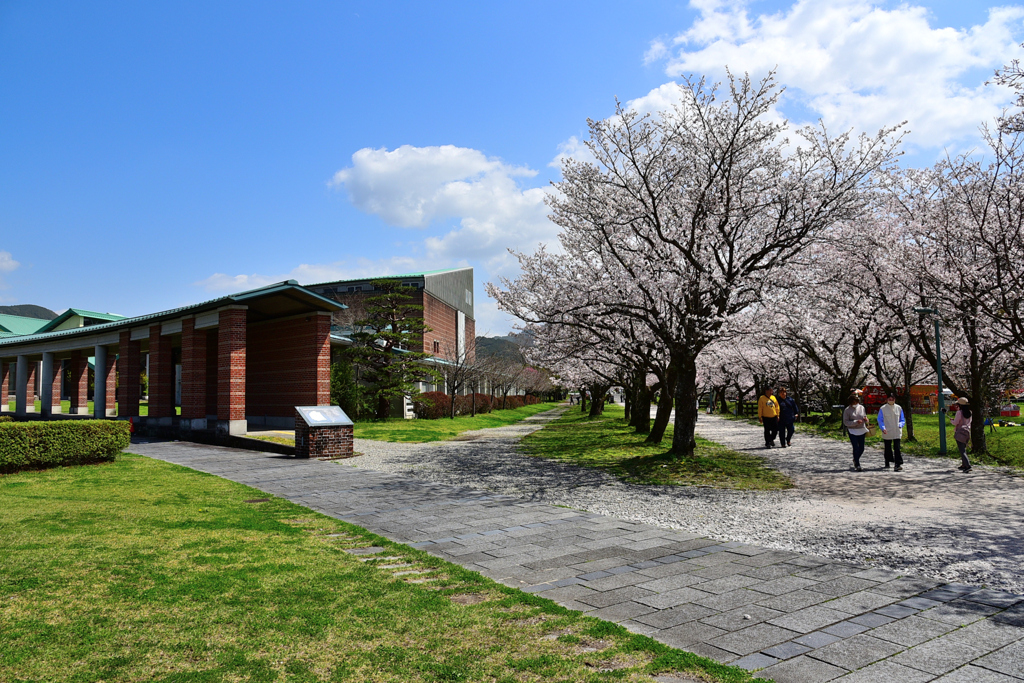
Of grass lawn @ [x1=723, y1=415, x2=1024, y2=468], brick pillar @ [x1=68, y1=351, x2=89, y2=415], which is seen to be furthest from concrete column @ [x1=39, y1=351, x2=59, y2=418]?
grass lawn @ [x1=723, y1=415, x2=1024, y2=468]

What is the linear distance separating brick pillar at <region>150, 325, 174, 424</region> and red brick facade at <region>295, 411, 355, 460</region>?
962 cm

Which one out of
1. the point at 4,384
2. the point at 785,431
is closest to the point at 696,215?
the point at 785,431

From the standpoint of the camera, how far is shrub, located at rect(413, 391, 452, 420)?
113 feet

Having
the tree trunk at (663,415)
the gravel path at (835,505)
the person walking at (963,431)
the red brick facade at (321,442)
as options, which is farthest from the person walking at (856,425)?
the red brick facade at (321,442)

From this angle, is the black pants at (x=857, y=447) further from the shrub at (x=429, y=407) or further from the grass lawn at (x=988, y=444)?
the shrub at (x=429, y=407)

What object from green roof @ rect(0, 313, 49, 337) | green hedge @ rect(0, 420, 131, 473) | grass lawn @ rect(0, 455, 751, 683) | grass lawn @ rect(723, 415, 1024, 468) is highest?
green roof @ rect(0, 313, 49, 337)

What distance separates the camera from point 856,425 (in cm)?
1309

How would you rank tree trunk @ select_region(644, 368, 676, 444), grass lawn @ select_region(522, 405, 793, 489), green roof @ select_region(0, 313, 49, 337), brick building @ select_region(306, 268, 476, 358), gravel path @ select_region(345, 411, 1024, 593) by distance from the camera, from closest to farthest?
gravel path @ select_region(345, 411, 1024, 593)
grass lawn @ select_region(522, 405, 793, 489)
tree trunk @ select_region(644, 368, 676, 444)
brick building @ select_region(306, 268, 476, 358)
green roof @ select_region(0, 313, 49, 337)

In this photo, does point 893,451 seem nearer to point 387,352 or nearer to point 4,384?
point 387,352

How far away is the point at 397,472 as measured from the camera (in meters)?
12.6

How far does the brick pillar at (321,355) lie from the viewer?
20562 millimetres

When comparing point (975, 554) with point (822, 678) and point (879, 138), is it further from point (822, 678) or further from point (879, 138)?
point (879, 138)

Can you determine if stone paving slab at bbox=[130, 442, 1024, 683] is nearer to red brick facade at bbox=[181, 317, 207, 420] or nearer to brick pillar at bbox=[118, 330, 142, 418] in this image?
red brick facade at bbox=[181, 317, 207, 420]

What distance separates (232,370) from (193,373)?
256 centimetres
